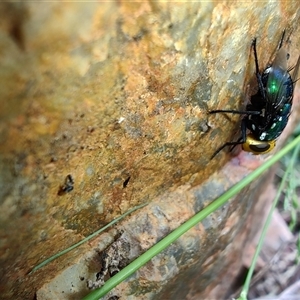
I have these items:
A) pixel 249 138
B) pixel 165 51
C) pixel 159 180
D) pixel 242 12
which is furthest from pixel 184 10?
pixel 249 138

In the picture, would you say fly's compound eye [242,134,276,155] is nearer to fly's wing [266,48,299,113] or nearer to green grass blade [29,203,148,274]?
fly's wing [266,48,299,113]

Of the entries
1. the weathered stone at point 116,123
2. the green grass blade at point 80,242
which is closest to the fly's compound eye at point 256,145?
the weathered stone at point 116,123

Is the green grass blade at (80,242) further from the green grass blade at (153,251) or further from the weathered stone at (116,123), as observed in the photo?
the green grass blade at (153,251)

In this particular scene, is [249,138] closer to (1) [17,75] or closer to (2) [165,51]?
(2) [165,51]

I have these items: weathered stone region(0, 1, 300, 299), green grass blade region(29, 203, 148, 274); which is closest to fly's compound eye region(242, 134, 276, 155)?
weathered stone region(0, 1, 300, 299)

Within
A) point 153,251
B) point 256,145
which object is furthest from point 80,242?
point 256,145

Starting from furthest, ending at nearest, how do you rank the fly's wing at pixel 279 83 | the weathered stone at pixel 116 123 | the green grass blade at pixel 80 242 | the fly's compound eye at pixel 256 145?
the fly's compound eye at pixel 256 145 < the fly's wing at pixel 279 83 < the green grass blade at pixel 80 242 < the weathered stone at pixel 116 123
